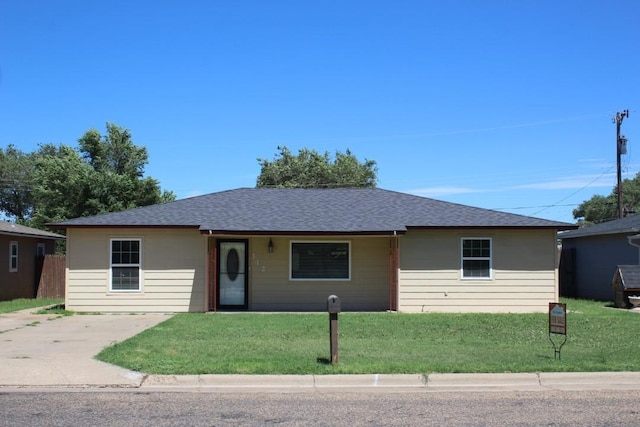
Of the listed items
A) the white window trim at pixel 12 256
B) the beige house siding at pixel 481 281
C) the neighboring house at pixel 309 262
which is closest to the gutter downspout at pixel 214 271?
the neighboring house at pixel 309 262

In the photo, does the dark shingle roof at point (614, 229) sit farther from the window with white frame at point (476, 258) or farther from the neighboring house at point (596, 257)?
the window with white frame at point (476, 258)

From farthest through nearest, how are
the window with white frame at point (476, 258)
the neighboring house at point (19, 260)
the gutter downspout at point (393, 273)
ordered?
the neighboring house at point (19, 260) < the window with white frame at point (476, 258) < the gutter downspout at point (393, 273)

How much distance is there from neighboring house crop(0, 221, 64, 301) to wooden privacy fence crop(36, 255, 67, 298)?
119 mm

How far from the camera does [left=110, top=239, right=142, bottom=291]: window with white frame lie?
19.6 meters

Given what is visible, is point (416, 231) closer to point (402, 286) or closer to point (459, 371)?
point (402, 286)

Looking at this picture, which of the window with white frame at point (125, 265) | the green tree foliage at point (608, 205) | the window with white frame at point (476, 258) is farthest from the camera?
the green tree foliage at point (608, 205)

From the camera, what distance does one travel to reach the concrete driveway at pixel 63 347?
30.3ft

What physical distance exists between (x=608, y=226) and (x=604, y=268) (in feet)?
6.26

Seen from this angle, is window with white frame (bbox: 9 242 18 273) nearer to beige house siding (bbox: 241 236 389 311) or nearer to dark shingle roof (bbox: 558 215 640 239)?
beige house siding (bbox: 241 236 389 311)

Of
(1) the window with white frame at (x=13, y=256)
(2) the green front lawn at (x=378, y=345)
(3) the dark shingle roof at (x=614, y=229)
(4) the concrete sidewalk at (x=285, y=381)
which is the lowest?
(4) the concrete sidewalk at (x=285, y=381)

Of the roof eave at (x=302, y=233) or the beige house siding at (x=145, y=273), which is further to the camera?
the beige house siding at (x=145, y=273)

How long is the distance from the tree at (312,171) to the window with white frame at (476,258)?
113 feet

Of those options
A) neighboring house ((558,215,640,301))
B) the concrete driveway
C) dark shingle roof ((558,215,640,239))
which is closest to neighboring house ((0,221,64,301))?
the concrete driveway

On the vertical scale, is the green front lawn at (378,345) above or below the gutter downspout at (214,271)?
below
